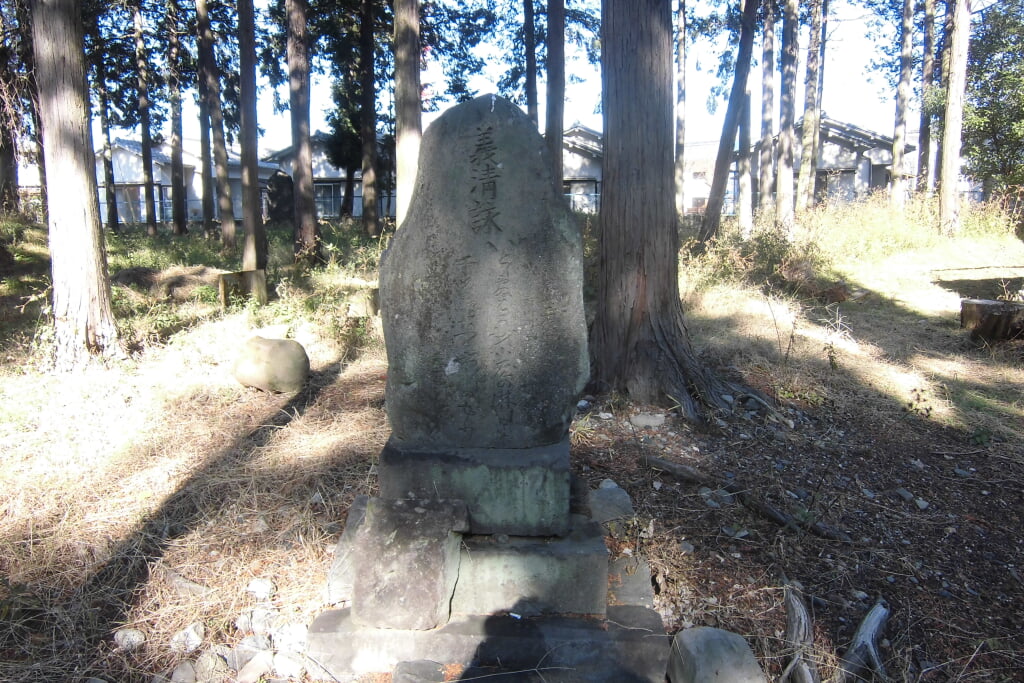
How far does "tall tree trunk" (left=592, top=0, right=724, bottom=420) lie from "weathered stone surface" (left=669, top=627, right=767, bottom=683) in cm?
247

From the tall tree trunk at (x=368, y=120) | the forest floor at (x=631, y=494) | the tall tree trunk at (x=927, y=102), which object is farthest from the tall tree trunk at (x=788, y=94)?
the forest floor at (x=631, y=494)

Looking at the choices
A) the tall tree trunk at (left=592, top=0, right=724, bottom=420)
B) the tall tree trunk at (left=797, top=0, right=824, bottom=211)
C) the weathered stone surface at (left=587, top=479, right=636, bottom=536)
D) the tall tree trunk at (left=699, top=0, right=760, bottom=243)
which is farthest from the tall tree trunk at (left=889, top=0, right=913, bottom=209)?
the weathered stone surface at (left=587, top=479, right=636, bottom=536)

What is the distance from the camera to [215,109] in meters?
15.0

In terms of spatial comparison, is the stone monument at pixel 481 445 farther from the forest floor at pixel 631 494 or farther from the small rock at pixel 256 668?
the forest floor at pixel 631 494

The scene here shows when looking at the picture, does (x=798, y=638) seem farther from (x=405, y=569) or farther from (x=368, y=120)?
(x=368, y=120)

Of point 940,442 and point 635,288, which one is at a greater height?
point 635,288

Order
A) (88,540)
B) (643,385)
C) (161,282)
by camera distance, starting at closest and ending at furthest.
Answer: (88,540)
(643,385)
(161,282)

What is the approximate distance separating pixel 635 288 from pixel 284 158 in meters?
34.1

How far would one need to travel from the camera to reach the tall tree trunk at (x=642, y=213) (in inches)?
186

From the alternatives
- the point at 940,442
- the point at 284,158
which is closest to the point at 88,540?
the point at 940,442

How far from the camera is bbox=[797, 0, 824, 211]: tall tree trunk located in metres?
16.7

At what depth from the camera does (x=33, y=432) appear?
4.37 meters

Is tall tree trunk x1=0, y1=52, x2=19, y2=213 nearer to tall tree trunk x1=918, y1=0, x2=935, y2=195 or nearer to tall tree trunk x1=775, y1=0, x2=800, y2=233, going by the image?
tall tree trunk x1=775, y1=0, x2=800, y2=233

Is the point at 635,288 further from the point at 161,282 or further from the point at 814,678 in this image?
the point at 161,282
